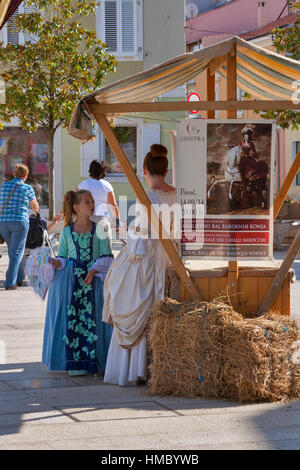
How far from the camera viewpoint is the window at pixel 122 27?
26.5 meters

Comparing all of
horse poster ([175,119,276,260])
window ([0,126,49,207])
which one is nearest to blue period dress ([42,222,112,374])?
horse poster ([175,119,276,260])

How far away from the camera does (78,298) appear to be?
279 inches

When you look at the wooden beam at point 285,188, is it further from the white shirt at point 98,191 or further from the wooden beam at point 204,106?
the white shirt at point 98,191

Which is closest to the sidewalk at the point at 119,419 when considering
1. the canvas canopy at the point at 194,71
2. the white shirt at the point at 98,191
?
the canvas canopy at the point at 194,71

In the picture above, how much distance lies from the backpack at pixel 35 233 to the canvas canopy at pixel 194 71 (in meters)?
6.19

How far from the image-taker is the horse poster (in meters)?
6.39

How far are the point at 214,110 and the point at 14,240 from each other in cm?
672

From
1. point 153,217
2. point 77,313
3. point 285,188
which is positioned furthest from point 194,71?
point 77,313

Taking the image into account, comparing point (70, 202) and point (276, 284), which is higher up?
point (70, 202)

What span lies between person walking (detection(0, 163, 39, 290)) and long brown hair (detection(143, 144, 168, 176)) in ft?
19.3

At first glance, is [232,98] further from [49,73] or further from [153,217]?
[49,73]

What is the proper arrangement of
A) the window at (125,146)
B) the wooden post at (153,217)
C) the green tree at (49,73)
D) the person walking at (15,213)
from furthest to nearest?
the window at (125,146) < the green tree at (49,73) < the person walking at (15,213) < the wooden post at (153,217)

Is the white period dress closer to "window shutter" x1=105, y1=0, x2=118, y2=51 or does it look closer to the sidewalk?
the sidewalk

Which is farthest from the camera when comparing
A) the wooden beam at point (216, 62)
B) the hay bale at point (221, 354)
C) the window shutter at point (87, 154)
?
the window shutter at point (87, 154)
